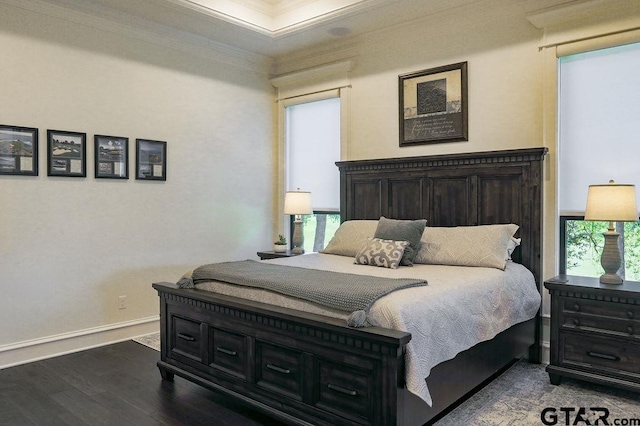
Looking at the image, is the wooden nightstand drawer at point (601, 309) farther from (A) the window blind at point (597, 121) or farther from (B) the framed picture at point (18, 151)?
(B) the framed picture at point (18, 151)

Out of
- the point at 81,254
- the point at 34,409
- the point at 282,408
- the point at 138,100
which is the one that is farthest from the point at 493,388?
the point at 138,100

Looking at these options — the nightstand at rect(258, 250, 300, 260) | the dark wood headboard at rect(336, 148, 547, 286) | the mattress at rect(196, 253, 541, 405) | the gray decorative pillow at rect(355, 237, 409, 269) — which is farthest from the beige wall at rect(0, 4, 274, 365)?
the gray decorative pillow at rect(355, 237, 409, 269)

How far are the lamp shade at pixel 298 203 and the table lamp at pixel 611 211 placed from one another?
2593 mm

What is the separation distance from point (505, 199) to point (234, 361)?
97.4 inches

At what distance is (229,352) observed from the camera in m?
2.79

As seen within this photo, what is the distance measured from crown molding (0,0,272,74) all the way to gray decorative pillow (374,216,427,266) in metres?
2.69

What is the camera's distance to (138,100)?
4406 millimetres

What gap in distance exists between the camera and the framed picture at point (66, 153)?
382 centimetres

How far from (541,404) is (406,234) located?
145 centimetres

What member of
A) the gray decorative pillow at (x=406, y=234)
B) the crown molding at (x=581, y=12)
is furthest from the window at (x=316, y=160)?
the crown molding at (x=581, y=12)

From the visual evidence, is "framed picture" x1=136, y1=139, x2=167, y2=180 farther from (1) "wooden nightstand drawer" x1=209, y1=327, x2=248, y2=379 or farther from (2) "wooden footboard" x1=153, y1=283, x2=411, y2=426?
(1) "wooden nightstand drawer" x1=209, y1=327, x2=248, y2=379

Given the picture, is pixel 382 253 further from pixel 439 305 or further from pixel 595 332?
pixel 595 332

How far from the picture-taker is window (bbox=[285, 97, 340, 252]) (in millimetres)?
5203

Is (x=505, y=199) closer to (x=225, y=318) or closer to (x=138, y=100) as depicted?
(x=225, y=318)
